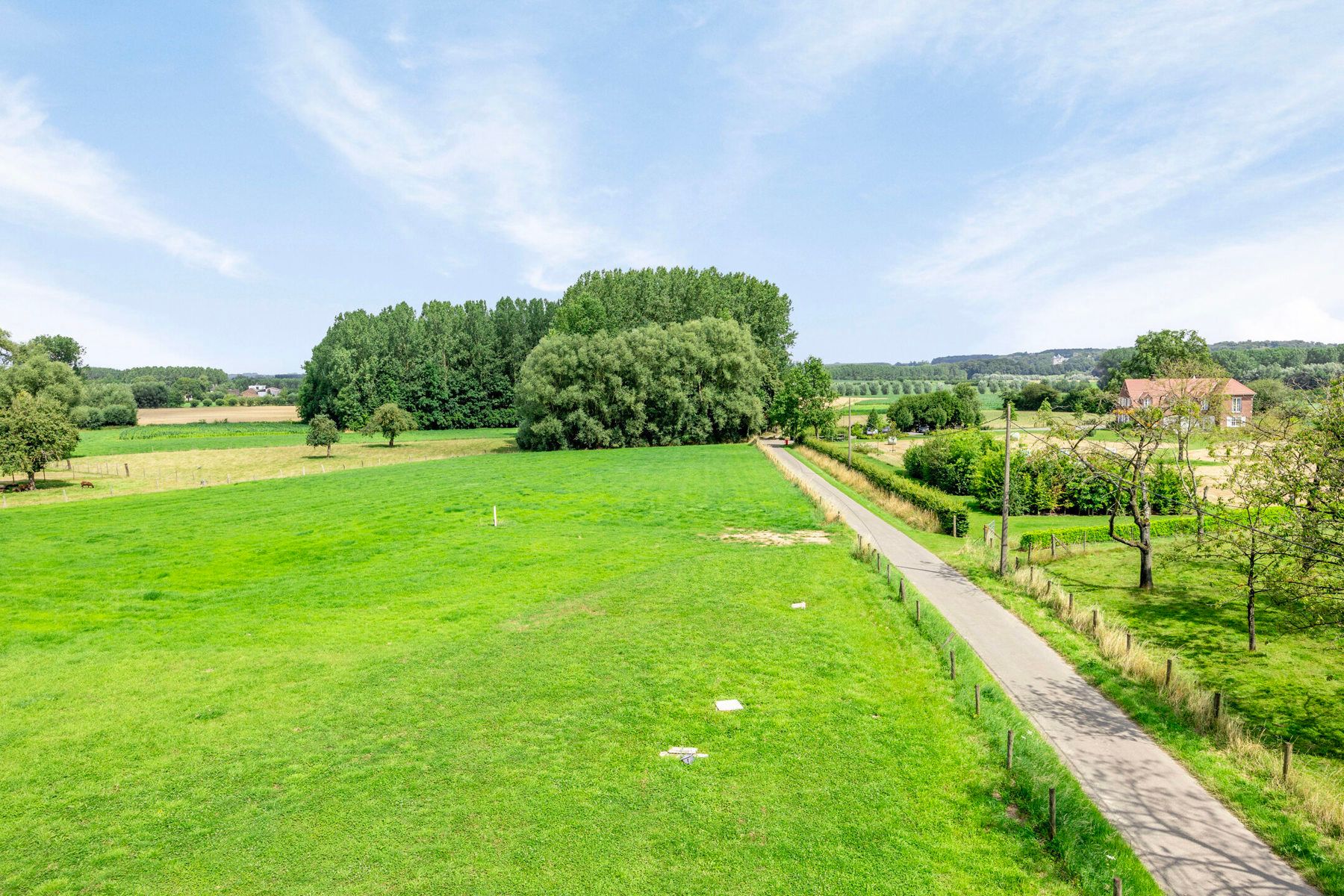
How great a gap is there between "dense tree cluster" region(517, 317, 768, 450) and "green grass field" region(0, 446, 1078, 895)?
5135 cm

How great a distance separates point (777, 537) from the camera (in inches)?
1335

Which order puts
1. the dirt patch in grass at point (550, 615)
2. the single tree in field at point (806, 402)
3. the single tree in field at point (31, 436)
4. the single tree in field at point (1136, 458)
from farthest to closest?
the single tree in field at point (806, 402)
the single tree in field at point (31, 436)
the single tree in field at point (1136, 458)
the dirt patch in grass at point (550, 615)

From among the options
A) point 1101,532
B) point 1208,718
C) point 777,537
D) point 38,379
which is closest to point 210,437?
point 38,379

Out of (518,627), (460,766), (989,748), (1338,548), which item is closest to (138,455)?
(518,627)

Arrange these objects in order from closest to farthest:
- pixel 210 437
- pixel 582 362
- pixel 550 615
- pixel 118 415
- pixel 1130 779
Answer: pixel 1130 779 < pixel 550 615 < pixel 582 362 < pixel 210 437 < pixel 118 415

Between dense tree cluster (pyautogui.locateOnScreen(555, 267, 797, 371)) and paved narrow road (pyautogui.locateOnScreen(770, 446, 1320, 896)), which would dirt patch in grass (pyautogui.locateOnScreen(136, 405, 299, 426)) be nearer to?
dense tree cluster (pyautogui.locateOnScreen(555, 267, 797, 371))

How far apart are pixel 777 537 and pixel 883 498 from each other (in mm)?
15072

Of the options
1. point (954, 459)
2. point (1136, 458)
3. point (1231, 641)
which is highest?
point (1136, 458)

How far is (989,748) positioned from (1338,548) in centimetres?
825

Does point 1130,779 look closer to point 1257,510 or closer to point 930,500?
point 1257,510

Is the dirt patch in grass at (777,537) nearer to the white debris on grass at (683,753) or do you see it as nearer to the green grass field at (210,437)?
the white debris on grass at (683,753)

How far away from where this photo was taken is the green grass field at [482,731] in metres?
10.4

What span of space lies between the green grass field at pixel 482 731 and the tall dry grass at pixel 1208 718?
490 centimetres

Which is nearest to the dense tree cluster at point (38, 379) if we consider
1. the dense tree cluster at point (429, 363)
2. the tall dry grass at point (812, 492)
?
the dense tree cluster at point (429, 363)
